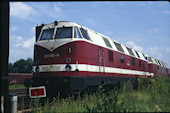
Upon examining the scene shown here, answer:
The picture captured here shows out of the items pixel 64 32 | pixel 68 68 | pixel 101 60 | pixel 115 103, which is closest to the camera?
pixel 115 103

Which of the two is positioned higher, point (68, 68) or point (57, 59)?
point (57, 59)

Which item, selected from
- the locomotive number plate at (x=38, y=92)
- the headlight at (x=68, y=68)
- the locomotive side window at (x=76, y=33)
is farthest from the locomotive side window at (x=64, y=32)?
the locomotive number plate at (x=38, y=92)

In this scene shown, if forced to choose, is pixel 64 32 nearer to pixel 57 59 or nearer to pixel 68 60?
pixel 57 59

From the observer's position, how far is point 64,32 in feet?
26.9

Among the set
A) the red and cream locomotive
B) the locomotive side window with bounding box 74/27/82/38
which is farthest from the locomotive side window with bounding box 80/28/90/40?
the locomotive side window with bounding box 74/27/82/38

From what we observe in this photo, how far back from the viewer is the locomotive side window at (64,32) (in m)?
8.06

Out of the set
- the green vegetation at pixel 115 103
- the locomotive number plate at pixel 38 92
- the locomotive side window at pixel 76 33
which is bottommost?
the green vegetation at pixel 115 103

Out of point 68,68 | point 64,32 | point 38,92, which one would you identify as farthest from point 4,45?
point 64,32

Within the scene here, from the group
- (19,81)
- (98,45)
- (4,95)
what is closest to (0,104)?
(4,95)

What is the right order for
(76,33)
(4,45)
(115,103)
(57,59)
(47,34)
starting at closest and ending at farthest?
(4,45)
(115,103)
(57,59)
(76,33)
(47,34)

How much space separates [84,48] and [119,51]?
4567mm

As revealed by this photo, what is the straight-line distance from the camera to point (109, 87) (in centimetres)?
1085

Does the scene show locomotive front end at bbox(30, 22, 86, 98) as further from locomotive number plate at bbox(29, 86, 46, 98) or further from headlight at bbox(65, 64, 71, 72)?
locomotive number plate at bbox(29, 86, 46, 98)

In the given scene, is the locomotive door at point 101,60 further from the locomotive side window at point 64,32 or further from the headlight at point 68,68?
the headlight at point 68,68
